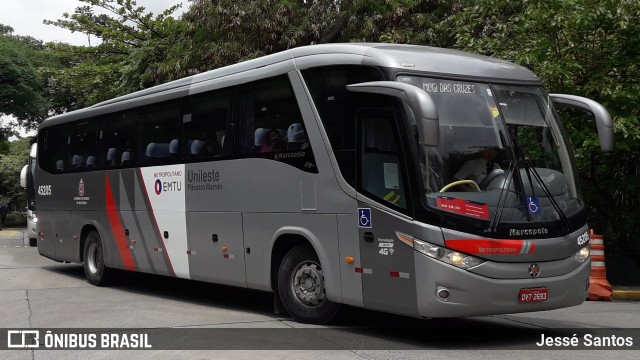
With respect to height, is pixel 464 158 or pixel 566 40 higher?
pixel 566 40

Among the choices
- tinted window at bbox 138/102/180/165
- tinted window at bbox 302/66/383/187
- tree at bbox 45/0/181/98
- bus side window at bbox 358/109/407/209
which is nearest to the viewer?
bus side window at bbox 358/109/407/209

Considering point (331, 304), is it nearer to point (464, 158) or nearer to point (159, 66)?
point (464, 158)

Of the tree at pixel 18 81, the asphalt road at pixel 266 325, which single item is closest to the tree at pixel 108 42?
the tree at pixel 18 81

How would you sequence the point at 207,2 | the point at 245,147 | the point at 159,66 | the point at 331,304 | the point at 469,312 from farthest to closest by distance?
1. the point at 159,66
2. the point at 207,2
3. the point at 245,147
4. the point at 331,304
5. the point at 469,312

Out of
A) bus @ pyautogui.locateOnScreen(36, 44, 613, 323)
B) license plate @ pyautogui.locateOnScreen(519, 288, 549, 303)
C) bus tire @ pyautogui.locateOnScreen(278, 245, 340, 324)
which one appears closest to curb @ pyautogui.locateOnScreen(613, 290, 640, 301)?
bus @ pyautogui.locateOnScreen(36, 44, 613, 323)

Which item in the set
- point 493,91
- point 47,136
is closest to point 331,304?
point 493,91

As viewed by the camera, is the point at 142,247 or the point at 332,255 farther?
the point at 142,247

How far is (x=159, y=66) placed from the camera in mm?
24156

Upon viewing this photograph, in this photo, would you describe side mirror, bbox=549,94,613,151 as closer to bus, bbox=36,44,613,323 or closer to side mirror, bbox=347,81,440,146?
bus, bbox=36,44,613,323

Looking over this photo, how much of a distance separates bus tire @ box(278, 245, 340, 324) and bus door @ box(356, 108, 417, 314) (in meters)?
0.92

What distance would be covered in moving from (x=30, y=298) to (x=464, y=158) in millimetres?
8152

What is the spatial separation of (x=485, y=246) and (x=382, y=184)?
136 cm

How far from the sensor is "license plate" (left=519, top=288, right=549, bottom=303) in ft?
27.9

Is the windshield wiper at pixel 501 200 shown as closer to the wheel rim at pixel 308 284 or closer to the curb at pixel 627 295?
the wheel rim at pixel 308 284
